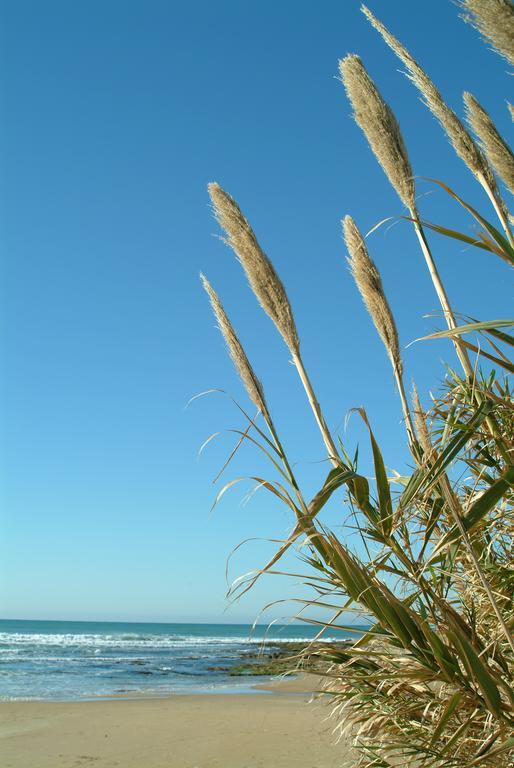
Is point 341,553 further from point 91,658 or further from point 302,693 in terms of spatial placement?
point 91,658

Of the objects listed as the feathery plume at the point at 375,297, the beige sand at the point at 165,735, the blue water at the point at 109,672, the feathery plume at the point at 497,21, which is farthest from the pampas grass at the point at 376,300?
the blue water at the point at 109,672

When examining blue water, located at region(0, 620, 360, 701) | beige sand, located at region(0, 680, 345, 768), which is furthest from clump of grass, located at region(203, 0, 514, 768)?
blue water, located at region(0, 620, 360, 701)

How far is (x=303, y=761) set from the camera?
753 centimetres

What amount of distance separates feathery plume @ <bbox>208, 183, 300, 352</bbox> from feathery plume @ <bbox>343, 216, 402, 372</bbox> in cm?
33

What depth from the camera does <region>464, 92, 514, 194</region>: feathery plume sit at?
92.0 inches

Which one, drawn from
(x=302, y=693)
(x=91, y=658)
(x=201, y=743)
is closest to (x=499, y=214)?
(x=201, y=743)

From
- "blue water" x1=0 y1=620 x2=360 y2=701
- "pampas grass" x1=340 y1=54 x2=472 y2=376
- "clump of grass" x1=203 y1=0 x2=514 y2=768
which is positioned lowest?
"blue water" x1=0 y1=620 x2=360 y2=701

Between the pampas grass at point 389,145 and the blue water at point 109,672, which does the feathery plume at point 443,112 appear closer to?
the pampas grass at point 389,145

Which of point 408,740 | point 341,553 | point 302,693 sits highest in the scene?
point 341,553

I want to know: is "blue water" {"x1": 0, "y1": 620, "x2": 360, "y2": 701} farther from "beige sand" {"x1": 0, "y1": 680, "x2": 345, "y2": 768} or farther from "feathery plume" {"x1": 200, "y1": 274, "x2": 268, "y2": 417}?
"feathery plume" {"x1": 200, "y1": 274, "x2": 268, "y2": 417}

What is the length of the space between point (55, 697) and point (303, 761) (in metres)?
6.93

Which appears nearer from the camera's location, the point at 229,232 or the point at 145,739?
the point at 229,232

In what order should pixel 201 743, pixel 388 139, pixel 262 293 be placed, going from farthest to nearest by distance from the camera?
pixel 201 743 → pixel 262 293 → pixel 388 139

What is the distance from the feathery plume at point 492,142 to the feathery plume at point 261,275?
2.73 ft
